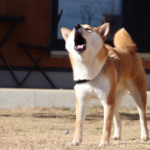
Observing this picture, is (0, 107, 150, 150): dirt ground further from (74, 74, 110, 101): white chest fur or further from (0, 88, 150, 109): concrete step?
(74, 74, 110, 101): white chest fur

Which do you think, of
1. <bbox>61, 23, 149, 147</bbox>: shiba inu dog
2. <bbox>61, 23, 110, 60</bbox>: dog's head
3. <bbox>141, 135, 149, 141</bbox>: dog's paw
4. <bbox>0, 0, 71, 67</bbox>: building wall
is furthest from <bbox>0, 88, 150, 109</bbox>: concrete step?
<bbox>61, 23, 110, 60</bbox>: dog's head

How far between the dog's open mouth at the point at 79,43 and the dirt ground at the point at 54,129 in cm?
101

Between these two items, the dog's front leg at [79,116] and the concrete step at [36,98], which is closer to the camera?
the dog's front leg at [79,116]

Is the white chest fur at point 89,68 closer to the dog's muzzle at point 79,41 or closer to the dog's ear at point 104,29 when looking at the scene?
the dog's muzzle at point 79,41

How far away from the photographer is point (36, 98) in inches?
260

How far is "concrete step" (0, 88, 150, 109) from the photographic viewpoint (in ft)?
21.6

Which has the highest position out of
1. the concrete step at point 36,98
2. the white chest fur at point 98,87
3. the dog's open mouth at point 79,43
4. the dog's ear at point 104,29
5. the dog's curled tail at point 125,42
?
the dog's ear at point 104,29

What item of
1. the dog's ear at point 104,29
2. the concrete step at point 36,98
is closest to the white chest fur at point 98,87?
the dog's ear at point 104,29

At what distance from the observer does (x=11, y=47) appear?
7.44 metres

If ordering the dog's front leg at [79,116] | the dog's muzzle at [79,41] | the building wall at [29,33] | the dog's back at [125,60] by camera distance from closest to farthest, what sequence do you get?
the dog's muzzle at [79,41], the dog's front leg at [79,116], the dog's back at [125,60], the building wall at [29,33]

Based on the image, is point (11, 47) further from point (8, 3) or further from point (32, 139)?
point (32, 139)

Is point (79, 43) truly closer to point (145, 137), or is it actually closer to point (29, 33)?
point (145, 137)

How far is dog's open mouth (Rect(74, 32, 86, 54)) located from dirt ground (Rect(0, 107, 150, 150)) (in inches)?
39.8

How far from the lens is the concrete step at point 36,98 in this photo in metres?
6.59
